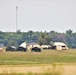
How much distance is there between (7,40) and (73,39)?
2989 centimetres

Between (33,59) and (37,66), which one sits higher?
(33,59)

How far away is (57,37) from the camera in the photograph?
190m

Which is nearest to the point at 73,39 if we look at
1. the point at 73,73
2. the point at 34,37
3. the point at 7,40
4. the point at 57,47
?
the point at 34,37

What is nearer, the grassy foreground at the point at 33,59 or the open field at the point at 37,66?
the open field at the point at 37,66

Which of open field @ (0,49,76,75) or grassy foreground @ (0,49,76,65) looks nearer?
open field @ (0,49,76,75)

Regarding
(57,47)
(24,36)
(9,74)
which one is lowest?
(9,74)

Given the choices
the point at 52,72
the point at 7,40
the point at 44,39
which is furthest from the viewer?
the point at 7,40

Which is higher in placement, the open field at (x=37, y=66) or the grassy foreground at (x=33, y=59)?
the grassy foreground at (x=33, y=59)

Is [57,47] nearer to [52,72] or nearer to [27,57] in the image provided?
[27,57]

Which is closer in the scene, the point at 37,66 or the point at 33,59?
the point at 37,66

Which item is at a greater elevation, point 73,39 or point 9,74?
point 73,39

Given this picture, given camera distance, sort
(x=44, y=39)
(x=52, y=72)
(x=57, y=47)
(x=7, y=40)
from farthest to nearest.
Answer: (x=7, y=40)
(x=44, y=39)
(x=57, y=47)
(x=52, y=72)

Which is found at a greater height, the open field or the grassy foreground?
the grassy foreground

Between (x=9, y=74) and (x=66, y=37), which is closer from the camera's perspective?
(x=9, y=74)
